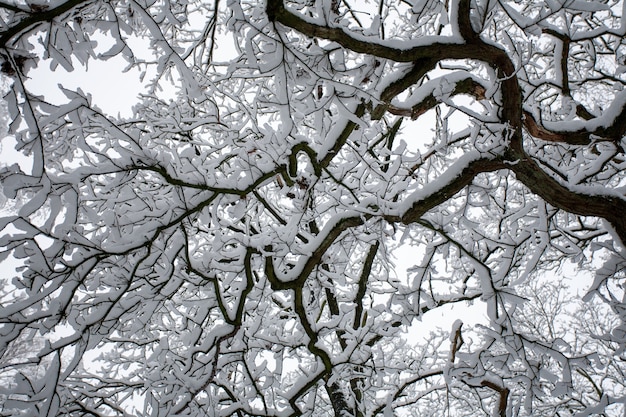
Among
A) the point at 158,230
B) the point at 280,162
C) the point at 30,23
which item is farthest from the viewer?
the point at 280,162

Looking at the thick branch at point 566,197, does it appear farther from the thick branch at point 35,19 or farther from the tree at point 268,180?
the thick branch at point 35,19

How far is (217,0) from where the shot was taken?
9.21 ft

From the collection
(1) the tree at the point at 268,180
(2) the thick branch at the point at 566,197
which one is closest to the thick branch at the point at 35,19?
(1) the tree at the point at 268,180

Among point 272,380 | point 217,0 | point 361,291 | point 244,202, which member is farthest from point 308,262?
point 361,291

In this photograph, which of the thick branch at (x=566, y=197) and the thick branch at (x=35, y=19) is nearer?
the thick branch at (x=35, y=19)

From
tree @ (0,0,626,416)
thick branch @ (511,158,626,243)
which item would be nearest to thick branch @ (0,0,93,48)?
tree @ (0,0,626,416)

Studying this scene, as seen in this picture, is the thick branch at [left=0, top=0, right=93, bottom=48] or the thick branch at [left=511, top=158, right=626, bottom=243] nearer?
the thick branch at [left=0, top=0, right=93, bottom=48]

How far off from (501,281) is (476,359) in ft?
2.01

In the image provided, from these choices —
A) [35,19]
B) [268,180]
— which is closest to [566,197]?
[268,180]

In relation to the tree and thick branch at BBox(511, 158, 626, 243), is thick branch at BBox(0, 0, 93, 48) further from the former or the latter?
Result: thick branch at BBox(511, 158, 626, 243)

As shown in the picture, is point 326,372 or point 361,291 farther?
point 361,291

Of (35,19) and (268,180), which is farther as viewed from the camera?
(268,180)

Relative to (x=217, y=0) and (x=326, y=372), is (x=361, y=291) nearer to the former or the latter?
(x=326, y=372)

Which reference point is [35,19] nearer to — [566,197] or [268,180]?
[268,180]
